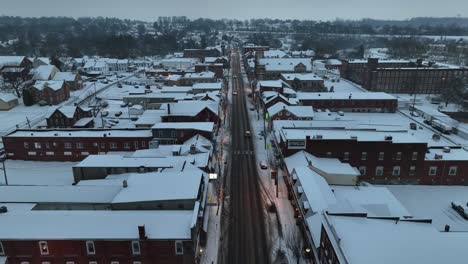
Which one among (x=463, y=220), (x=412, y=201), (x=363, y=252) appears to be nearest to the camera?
(x=363, y=252)

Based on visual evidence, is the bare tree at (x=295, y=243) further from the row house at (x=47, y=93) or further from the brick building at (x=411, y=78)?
the brick building at (x=411, y=78)

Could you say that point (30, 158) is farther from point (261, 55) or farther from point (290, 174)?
point (261, 55)

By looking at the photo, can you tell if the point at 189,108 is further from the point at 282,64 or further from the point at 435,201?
the point at 282,64

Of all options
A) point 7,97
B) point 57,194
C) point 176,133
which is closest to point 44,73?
point 7,97

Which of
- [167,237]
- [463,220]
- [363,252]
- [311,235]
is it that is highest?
[363,252]

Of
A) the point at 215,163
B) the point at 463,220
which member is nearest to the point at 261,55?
the point at 215,163

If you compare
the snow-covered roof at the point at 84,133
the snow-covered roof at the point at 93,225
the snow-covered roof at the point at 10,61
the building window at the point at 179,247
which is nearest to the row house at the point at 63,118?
the snow-covered roof at the point at 84,133

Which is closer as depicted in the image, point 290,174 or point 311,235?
point 311,235
